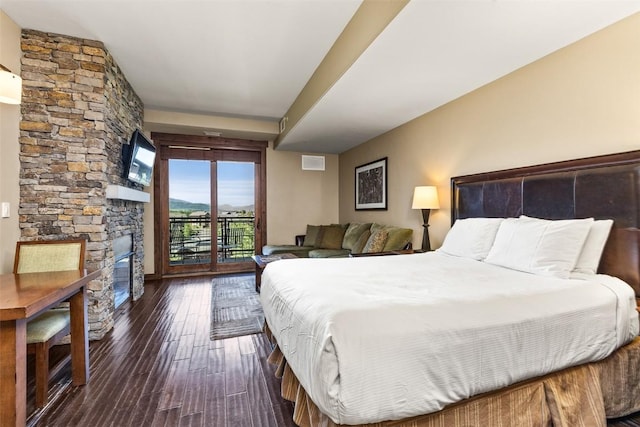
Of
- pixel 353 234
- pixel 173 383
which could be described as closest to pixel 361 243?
pixel 353 234

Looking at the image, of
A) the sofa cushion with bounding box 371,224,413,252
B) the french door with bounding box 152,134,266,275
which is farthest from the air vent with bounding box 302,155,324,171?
the sofa cushion with bounding box 371,224,413,252

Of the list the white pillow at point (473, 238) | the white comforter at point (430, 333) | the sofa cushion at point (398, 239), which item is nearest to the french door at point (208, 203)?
the sofa cushion at point (398, 239)

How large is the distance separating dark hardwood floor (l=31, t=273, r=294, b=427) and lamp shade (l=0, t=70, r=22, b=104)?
196 cm

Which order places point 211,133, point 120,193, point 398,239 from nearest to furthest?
point 120,193
point 398,239
point 211,133

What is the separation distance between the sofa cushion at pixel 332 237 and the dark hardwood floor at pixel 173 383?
2.60 metres

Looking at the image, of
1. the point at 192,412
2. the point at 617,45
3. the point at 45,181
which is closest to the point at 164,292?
the point at 45,181

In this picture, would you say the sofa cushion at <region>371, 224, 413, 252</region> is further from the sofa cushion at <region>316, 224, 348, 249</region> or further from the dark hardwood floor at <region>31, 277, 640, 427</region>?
the dark hardwood floor at <region>31, 277, 640, 427</region>

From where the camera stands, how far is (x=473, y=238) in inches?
99.7

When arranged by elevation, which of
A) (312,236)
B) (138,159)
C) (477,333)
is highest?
(138,159)

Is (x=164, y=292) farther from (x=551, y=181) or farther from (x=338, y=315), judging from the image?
(x=551, y=181)

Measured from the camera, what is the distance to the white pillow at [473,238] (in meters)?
2.43

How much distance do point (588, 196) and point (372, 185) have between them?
10.2ft

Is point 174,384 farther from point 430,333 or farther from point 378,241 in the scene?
point 378,241

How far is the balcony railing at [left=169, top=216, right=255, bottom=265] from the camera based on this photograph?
17.6ft
